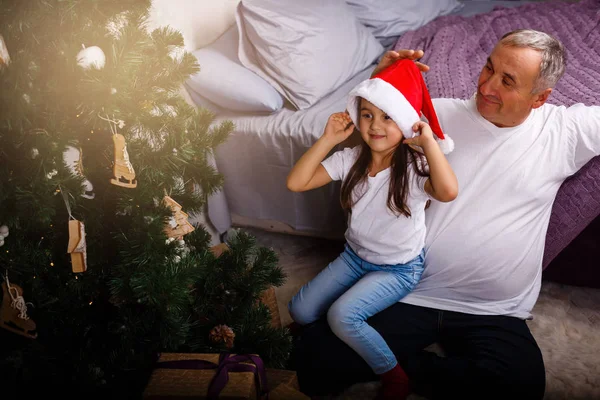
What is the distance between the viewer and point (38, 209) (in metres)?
0.95

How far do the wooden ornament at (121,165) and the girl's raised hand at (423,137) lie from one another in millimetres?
700

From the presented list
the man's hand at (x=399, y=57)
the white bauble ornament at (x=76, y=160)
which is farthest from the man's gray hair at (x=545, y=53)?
the white bauble ornament at (x=76, y=160)

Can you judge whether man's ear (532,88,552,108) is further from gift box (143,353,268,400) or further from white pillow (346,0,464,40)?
white pillow (346,0,464,40)

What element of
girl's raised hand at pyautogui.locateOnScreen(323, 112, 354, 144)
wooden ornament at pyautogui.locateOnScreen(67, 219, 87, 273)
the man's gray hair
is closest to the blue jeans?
girl's raised hand at pyautogui.locateOnScreen(323, 112, 354, 144)

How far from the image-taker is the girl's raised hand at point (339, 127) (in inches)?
53.8

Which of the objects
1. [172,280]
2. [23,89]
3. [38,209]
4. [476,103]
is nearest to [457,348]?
[476,103]

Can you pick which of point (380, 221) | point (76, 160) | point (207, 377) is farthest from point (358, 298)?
point (76, 160)

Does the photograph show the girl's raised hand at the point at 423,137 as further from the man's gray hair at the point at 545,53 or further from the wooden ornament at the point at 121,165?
the wooden ornament at the point at 121,165

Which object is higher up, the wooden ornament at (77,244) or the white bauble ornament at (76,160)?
the white bauble ornament at (76,160)

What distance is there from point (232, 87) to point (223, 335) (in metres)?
0.96

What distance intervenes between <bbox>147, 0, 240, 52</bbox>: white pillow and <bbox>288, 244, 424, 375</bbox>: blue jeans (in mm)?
1075

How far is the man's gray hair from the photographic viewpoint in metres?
1.28

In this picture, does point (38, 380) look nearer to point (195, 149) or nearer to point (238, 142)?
point (195, 149)

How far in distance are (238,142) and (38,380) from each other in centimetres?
109
